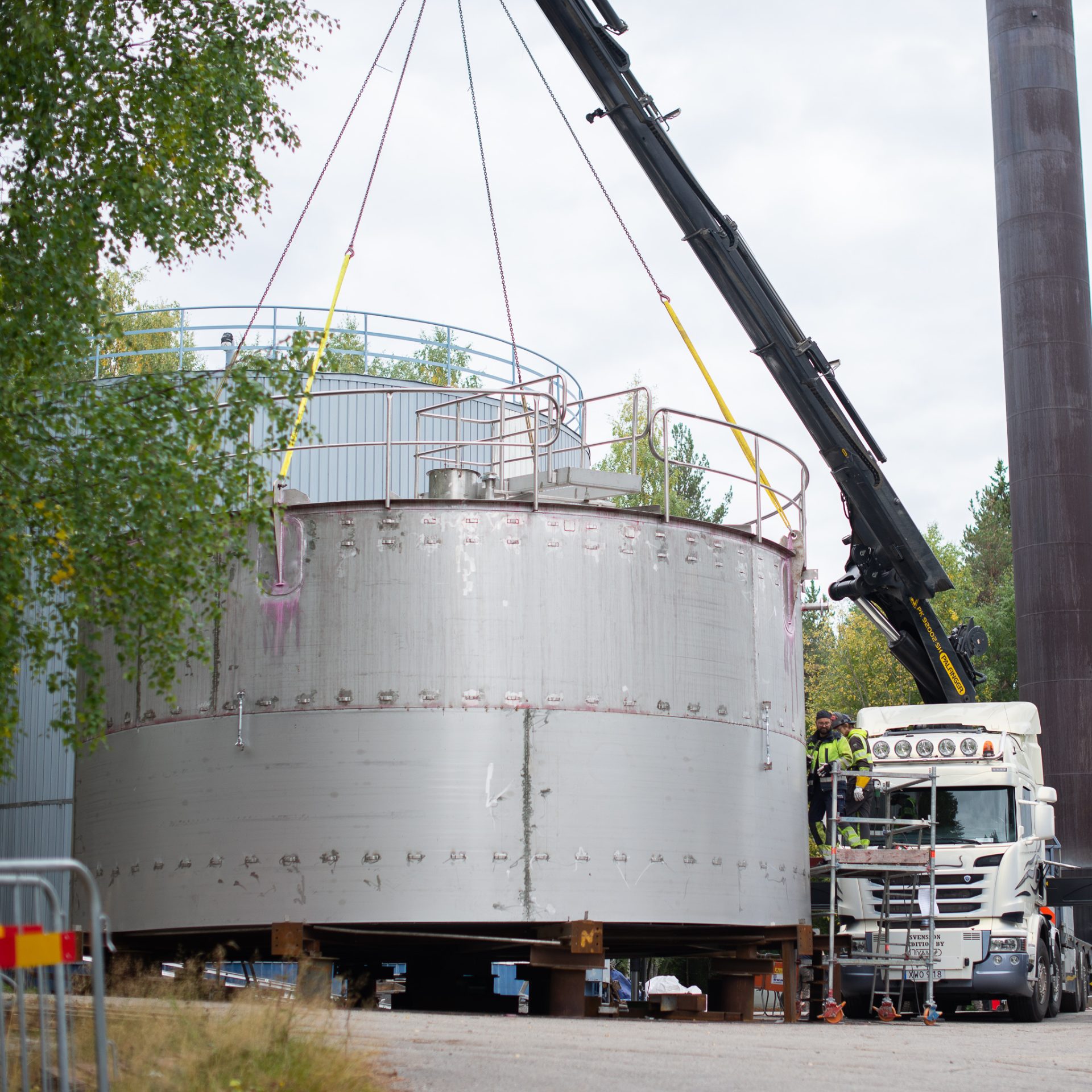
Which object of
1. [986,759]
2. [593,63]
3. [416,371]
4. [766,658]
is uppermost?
[416,371]

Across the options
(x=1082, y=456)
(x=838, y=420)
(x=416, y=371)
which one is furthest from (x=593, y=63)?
(x=416, y=371)

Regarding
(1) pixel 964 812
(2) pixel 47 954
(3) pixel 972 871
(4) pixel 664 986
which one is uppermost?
(1) pixel 964 812

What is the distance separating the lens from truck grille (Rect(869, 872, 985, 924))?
18.4m

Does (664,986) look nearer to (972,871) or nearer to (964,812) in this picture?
(964,812)

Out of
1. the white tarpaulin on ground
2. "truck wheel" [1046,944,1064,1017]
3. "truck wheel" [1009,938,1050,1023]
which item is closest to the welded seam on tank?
"truck wheel" [1009,938,1050,1023]

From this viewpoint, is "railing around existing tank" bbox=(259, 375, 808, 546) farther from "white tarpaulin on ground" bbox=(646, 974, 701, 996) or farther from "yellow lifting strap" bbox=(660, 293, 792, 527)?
"white tarpaulin on ground" bbox=(646, 974, 701, 996)

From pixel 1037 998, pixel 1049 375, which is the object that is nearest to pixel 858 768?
pixel 1037 998

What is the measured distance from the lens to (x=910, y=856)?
17.5 m

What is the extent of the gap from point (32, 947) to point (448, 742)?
29.5 ft

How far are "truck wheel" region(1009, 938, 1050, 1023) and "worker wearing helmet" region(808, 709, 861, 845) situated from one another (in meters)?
2.98

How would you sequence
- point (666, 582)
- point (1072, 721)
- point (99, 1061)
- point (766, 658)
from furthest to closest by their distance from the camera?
point (1072, 721) → point (766, 658) → point (666, 582) → point (99, 1061)

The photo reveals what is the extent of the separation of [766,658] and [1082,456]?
17186mm

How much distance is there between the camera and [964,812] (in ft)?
62.6

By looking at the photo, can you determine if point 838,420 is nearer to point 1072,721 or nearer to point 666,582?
point 666,582
